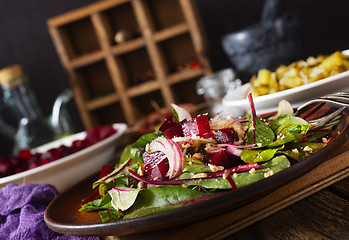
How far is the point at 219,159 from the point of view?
0.56m

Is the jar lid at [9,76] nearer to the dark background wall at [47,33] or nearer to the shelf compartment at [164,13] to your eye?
the dark background wall at [47,33]

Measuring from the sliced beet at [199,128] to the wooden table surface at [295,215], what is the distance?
0.16 meters

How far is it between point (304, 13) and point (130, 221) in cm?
326

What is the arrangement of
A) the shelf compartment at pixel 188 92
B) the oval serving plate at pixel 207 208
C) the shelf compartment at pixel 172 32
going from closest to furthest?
the oval serving plate at pixel 207 208, the shelf compartment at pixel 172 32, the shelf compartment at pixel 188 92

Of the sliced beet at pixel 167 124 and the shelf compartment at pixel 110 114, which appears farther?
the shelf compartment at pixel 110 114

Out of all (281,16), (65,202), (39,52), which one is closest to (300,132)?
(65,202)

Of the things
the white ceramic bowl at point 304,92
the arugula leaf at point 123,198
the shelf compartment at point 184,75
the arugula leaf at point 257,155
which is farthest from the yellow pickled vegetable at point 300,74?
the shelf compartment at point 184,75

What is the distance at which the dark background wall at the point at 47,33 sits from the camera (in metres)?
3.24

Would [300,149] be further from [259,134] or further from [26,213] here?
[26,213]

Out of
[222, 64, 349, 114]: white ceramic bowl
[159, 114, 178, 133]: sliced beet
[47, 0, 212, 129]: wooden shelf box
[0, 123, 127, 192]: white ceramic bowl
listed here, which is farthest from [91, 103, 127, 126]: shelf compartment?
[159, 114, 178, 133]: sliced beet

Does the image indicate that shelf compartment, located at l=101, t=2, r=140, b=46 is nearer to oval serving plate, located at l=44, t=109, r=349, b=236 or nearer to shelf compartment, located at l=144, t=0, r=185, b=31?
shelf compartment, located at l=144, t=0, r=185, b=31

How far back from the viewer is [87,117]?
11.4 feet

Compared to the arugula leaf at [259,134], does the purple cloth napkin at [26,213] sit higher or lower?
lower

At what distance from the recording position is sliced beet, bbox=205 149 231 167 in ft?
1.83
